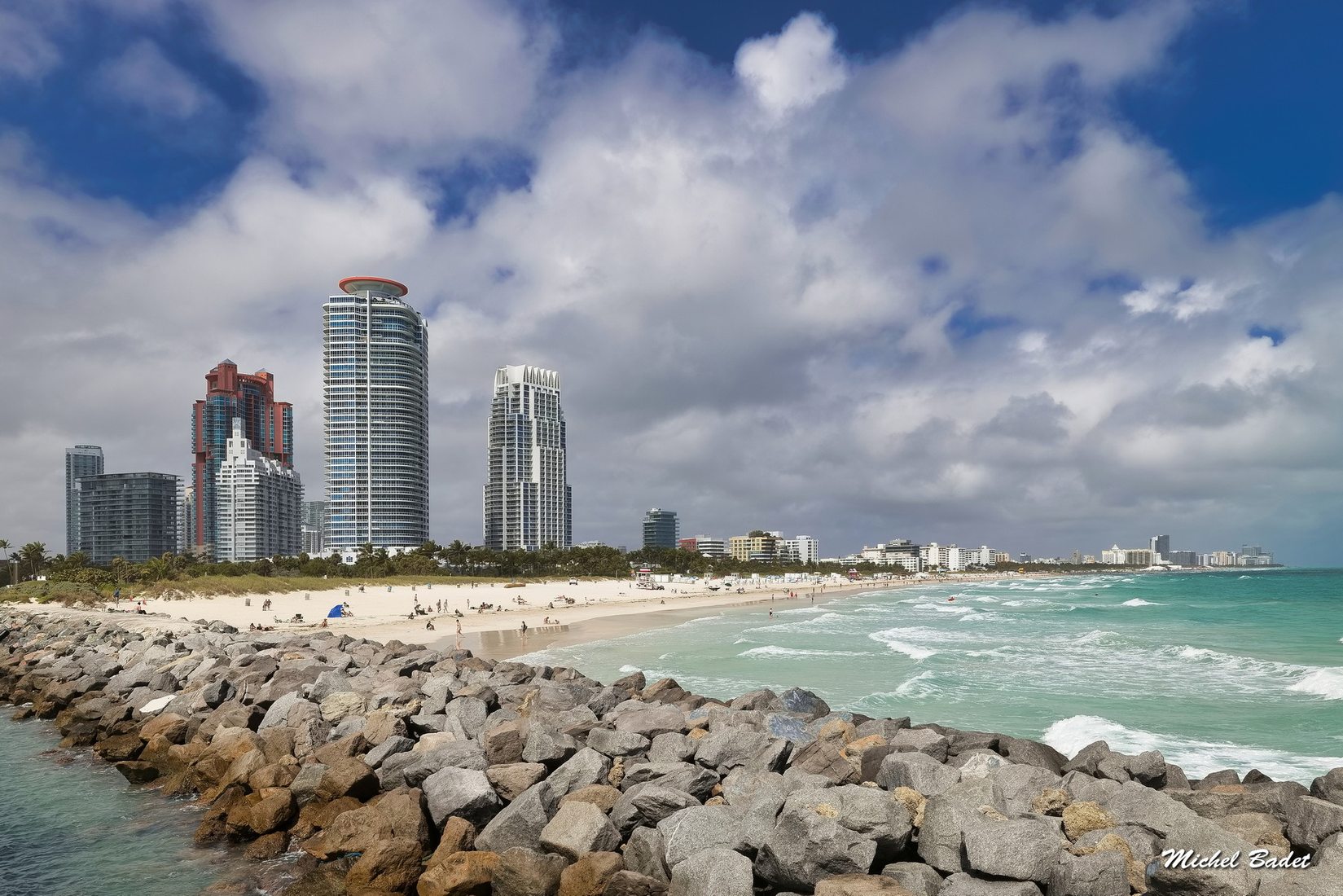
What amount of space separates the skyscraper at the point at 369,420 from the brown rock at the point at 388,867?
13720cm

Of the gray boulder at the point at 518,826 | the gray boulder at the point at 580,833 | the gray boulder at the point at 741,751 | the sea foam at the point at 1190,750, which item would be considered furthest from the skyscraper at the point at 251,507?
the gray boulder at the point at 580,833

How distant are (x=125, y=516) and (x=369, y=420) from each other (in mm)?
64291

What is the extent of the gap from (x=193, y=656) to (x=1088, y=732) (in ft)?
68.9

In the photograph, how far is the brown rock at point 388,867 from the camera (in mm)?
8984

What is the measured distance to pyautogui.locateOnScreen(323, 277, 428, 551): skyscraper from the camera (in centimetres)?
13950

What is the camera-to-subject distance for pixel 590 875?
26.7 feet

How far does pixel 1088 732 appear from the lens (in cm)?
1672

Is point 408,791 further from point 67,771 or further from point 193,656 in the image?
point 193,656

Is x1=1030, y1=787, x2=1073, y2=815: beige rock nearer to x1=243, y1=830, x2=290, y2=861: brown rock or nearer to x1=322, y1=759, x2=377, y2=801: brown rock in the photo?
x1=322, y1=759, x2=377, y2=801: brown rock

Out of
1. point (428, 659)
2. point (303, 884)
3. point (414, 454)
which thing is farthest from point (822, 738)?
point (414, 454)

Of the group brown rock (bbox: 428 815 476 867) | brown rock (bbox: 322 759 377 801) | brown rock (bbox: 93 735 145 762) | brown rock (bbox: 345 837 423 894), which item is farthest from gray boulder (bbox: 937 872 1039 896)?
brown rock (bbox: 93 735 145 762)

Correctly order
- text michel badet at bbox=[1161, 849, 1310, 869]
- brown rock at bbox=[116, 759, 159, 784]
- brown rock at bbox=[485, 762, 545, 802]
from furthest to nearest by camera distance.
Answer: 1. brown rock at bbox=[116, 759, 159, 784]
2. brown rock at bbox=[485, 762, 545, 802]
3. text michel badet at bbox=[1161, 849, 1310, 869]

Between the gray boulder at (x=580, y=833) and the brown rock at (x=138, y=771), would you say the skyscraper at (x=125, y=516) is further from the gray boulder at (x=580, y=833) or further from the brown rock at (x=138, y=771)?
the gray boulder at (x=580, y=833)

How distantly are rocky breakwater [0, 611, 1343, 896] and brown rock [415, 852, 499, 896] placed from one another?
0.06 ft
